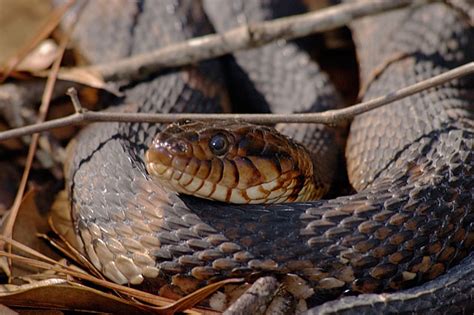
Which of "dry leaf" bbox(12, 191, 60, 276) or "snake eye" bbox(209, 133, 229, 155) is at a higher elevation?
"snake eye" bbox(209, 133, 229, 155)

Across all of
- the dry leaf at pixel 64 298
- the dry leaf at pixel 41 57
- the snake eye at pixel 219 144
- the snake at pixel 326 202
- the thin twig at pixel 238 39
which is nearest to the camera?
the snake at pixel 326 202

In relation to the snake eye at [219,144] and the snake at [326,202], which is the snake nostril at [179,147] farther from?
the snake eye at [219,144]

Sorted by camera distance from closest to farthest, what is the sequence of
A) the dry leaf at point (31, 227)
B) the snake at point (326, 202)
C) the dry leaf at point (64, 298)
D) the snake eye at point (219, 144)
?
the snake at point (326, 202)
the dry leaf at point (64, 298)
the snake eye at point (219, 144)
the dry leaf at point (31, 227)

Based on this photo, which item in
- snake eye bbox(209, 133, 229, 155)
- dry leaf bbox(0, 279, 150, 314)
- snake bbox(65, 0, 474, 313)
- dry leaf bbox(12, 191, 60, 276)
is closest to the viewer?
snake bbox(65, 0, 474, 313)

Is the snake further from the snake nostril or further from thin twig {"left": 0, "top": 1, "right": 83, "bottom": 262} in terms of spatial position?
thin twig {"left": 0, "top": 1, "right": 83, "bottom": 262}

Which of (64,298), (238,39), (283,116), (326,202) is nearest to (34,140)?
(238,39)

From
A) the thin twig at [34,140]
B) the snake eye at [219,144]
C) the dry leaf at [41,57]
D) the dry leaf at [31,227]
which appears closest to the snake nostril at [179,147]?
the snake eye at [219,144]

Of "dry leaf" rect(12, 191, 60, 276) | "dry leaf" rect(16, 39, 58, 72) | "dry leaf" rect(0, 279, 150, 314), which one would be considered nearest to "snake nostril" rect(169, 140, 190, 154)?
"dry leaf" rect(0, 279, 150, 314)

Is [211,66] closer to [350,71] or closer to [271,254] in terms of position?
[350,71]
